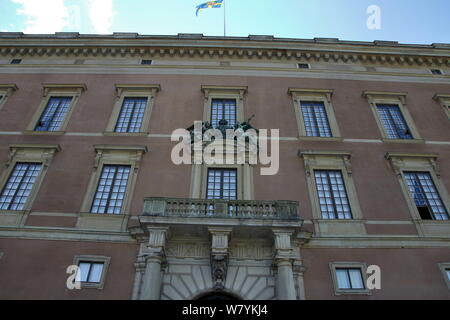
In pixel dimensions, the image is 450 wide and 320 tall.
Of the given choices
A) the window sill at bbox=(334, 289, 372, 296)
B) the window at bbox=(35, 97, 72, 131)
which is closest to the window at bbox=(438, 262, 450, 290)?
the window sill at bbox=(334, 289, 372, 296)

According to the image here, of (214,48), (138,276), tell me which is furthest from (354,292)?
(214,48)

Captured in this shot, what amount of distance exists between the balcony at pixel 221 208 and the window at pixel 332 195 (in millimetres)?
2517

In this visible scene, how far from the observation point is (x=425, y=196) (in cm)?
1608

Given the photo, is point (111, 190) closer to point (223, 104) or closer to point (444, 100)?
point (223, 104)

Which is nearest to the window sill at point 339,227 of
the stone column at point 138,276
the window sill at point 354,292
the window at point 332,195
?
the window at point 332,195

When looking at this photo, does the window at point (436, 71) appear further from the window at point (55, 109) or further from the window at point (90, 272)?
the window at point (90, 272)

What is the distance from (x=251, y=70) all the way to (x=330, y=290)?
13823 mm

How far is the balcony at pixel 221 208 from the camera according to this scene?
13.4 metres

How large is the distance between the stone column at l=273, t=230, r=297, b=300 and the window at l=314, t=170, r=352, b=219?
10.1 ft

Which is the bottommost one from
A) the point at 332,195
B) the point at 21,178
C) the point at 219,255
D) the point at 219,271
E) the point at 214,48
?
the point at 219,271

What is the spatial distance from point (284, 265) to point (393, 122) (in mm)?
11791
